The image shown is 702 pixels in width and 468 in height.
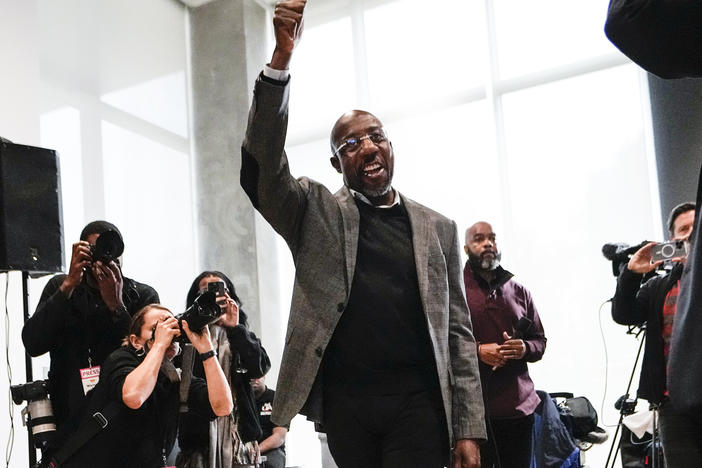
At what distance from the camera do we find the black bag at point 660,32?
888 mm

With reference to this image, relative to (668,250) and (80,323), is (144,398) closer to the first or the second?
(80,323)

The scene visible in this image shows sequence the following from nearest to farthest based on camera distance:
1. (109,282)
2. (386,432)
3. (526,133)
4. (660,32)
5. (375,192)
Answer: (660,32), (386,432), (375,192), (109,282), (526,133)

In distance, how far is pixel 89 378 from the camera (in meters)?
2.83

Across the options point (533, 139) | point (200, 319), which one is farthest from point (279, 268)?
point (200, 319)

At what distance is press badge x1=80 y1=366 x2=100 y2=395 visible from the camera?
9.24 feet

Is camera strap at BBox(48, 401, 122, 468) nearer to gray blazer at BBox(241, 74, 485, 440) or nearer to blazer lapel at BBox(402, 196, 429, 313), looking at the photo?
gray blazer at BBox(241, 74, 485, 440)

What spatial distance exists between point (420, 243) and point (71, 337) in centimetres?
156

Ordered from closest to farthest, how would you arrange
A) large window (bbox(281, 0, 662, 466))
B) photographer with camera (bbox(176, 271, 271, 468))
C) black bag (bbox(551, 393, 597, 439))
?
photographer with camera (bbox(176, 271, 271, 468))
black bag (bbox(551, 393, 597, 439))
large window (bbox(281, 0, 662, 466))

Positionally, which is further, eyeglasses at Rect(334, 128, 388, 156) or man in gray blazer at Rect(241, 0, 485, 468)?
eyeglasses at Rect(334, 128, 388, 156)

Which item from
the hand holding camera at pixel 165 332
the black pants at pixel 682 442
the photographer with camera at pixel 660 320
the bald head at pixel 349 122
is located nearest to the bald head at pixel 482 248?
the photographer with camera at pixel 660 320

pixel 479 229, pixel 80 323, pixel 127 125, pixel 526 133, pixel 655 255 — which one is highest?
pixel 127 125

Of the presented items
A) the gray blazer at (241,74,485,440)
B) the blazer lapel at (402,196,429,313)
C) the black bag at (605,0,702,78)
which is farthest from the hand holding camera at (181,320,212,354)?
the black bag at (605,0,702,78)

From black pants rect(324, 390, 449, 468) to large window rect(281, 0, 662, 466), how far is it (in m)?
4.15

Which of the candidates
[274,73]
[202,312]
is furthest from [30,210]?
[274,73]
